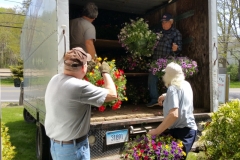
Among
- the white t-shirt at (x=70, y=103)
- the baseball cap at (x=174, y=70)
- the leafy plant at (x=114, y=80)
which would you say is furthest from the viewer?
the leafy plant at (x=114, y=80)

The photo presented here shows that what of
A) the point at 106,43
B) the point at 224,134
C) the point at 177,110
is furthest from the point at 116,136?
the point at 106,43

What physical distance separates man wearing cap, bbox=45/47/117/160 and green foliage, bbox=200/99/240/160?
1108 mm

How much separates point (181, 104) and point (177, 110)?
0.18 metres

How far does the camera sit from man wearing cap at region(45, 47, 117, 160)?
2.31m

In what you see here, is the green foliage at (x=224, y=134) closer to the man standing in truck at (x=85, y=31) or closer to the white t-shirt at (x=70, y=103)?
the white t-shirt at (x=70, y=103)

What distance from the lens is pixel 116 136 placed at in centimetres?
327

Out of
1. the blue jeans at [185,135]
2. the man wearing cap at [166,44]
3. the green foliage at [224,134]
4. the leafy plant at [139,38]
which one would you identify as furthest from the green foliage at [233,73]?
the green foliage at [224,134]

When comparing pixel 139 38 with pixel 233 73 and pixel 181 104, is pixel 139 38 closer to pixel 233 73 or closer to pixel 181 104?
pixel 181 104

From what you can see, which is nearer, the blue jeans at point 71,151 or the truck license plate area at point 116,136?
the blue jeans at point 71,151

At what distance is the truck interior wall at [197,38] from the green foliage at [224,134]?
1.62m

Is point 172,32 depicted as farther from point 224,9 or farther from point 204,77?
point 224,9

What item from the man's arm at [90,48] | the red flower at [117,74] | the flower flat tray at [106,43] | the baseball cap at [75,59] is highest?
the flower flat tray at [106,43]

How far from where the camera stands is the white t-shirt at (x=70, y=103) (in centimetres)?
230

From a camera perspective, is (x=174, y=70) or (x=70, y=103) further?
(x=174, y=70)
